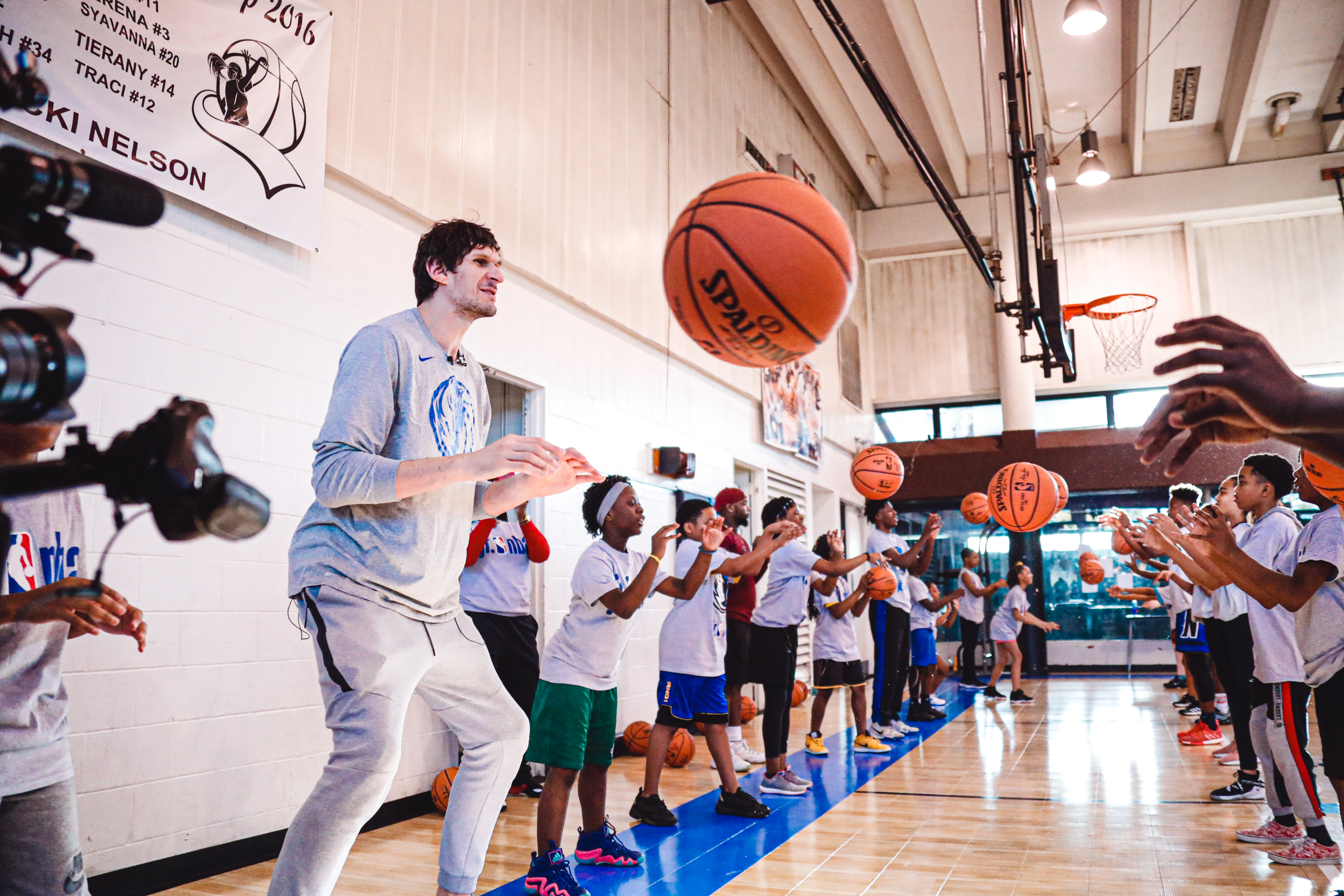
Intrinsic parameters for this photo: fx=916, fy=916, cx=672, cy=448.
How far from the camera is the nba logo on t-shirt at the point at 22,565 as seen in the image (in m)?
1.75

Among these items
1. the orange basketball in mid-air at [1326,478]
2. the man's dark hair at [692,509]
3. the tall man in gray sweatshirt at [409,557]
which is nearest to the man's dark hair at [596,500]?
the man's dark hair at [692,509]

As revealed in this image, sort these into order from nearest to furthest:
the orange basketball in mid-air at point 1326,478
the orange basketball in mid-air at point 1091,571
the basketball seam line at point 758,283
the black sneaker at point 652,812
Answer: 1. the basketball seam line at point 758,283
2. the orange basketball in mid-air at point 1326,478
3. the black sneaker at point 652,812
4. the orange basketball in mid-air at point 1091,571

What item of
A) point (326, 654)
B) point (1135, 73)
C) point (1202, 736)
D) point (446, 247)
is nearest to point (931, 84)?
point (1135, 73)

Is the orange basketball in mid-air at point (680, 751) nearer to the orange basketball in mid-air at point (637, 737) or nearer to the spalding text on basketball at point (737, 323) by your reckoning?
the orange basketball in mid-air at point (637, 737)

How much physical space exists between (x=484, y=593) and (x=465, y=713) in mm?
2888

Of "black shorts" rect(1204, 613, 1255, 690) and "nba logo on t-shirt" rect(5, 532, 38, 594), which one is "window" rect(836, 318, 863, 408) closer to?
"black shorts" rect(1204, 613, 1255, 690)

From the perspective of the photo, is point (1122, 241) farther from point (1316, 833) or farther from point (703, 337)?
point (703, 337)

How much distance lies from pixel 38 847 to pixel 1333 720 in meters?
A: 4.02

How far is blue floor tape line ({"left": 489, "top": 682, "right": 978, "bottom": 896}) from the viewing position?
12.0 feet

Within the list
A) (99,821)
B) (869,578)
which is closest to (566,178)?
(869,578)

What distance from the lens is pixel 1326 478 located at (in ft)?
11.3

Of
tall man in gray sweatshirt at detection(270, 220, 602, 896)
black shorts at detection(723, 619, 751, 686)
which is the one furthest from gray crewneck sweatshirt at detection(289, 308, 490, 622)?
black shorts at detection(723, 619, 751, 686)

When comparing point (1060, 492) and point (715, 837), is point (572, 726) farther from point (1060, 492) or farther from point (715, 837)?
point (1060, 492)

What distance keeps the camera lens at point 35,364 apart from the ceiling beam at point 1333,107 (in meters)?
14.5
